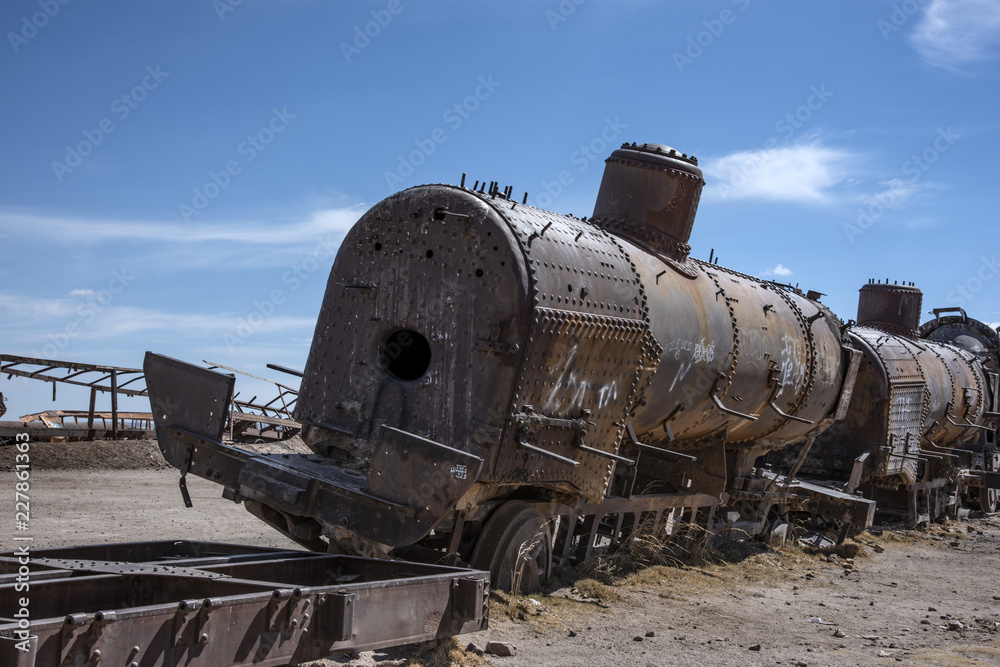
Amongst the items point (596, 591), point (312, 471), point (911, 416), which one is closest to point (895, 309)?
point (911, 416)

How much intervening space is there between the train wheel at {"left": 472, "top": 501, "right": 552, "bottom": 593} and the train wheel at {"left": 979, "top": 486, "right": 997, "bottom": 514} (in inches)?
631

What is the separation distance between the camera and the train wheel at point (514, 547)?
6938mm

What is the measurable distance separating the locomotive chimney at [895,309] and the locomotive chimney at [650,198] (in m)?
11.0

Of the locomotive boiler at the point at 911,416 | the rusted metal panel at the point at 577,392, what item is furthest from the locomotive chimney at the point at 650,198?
the locomotive boiler at the point at 911,416

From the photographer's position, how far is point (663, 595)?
8.52 metres

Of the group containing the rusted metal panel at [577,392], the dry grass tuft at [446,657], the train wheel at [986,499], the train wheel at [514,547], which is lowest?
the dry grass tuft at [446,657]

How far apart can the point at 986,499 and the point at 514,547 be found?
16957mm

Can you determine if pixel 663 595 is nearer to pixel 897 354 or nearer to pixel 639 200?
pixel 639 200

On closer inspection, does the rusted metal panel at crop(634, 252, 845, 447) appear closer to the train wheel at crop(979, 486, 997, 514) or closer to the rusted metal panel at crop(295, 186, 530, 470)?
the rusted metal panel at crop(295, 186, 530, 470)

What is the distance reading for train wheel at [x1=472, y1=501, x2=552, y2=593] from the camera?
6.94 m

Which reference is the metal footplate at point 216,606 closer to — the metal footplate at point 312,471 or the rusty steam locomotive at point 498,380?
the metal footplate at point 312,471

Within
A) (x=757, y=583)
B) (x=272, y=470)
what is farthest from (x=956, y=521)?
(x=272, y=470)

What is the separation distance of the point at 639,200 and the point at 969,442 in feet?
48.1

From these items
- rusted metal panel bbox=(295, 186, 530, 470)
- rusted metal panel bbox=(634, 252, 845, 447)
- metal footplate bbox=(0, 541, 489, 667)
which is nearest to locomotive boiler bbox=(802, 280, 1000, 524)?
rusted metal panel bbox=(634, 252, 845, 447)
